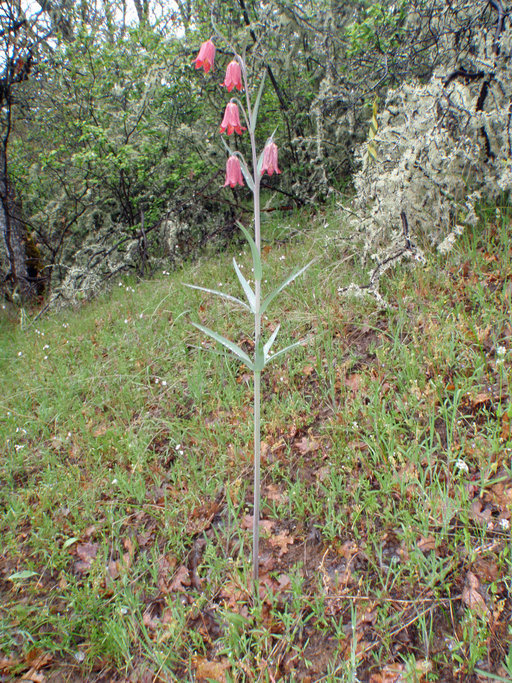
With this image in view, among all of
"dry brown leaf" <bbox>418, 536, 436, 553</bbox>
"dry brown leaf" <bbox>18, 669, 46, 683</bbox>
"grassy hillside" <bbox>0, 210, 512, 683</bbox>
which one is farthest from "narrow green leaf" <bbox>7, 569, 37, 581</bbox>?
"dry brown leaf" <bbox>418, 536, 436, 553</bbox>

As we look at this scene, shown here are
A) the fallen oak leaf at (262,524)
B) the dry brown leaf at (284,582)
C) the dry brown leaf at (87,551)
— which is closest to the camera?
the dry brown leaf at (284,582)

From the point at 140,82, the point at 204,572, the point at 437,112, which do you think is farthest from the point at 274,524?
the point at 140,82

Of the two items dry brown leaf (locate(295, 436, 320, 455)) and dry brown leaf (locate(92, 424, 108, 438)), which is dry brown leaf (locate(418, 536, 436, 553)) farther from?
dry brown leaf (locate(92, 424, 108, 438))

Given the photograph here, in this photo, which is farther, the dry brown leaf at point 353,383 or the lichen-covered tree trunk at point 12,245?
the lichen-covered tree trunk at point 12,245

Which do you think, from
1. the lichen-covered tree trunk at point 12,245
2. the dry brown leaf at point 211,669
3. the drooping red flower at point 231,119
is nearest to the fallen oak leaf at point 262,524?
the dry brown leaf at point 211,669

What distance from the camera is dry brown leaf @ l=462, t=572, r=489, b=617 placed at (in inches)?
53.2

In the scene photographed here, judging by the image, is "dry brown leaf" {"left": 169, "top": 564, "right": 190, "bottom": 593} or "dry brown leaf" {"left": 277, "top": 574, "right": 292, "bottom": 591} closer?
"dry brown leaf" {"left": 277, "top": 574, "right": 292, "bottom": 591}

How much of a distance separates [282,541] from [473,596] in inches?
29.8

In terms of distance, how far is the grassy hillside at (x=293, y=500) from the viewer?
4.81ft

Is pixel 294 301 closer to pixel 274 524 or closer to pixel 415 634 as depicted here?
pixel 274 524

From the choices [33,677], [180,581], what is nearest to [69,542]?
[33,677]

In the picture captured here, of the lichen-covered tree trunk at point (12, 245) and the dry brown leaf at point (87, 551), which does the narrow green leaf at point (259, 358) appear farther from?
the lichen-covered tree trunk at point (12, 245)

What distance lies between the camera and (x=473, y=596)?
4.60 ft

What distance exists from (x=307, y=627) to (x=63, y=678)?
99cm
